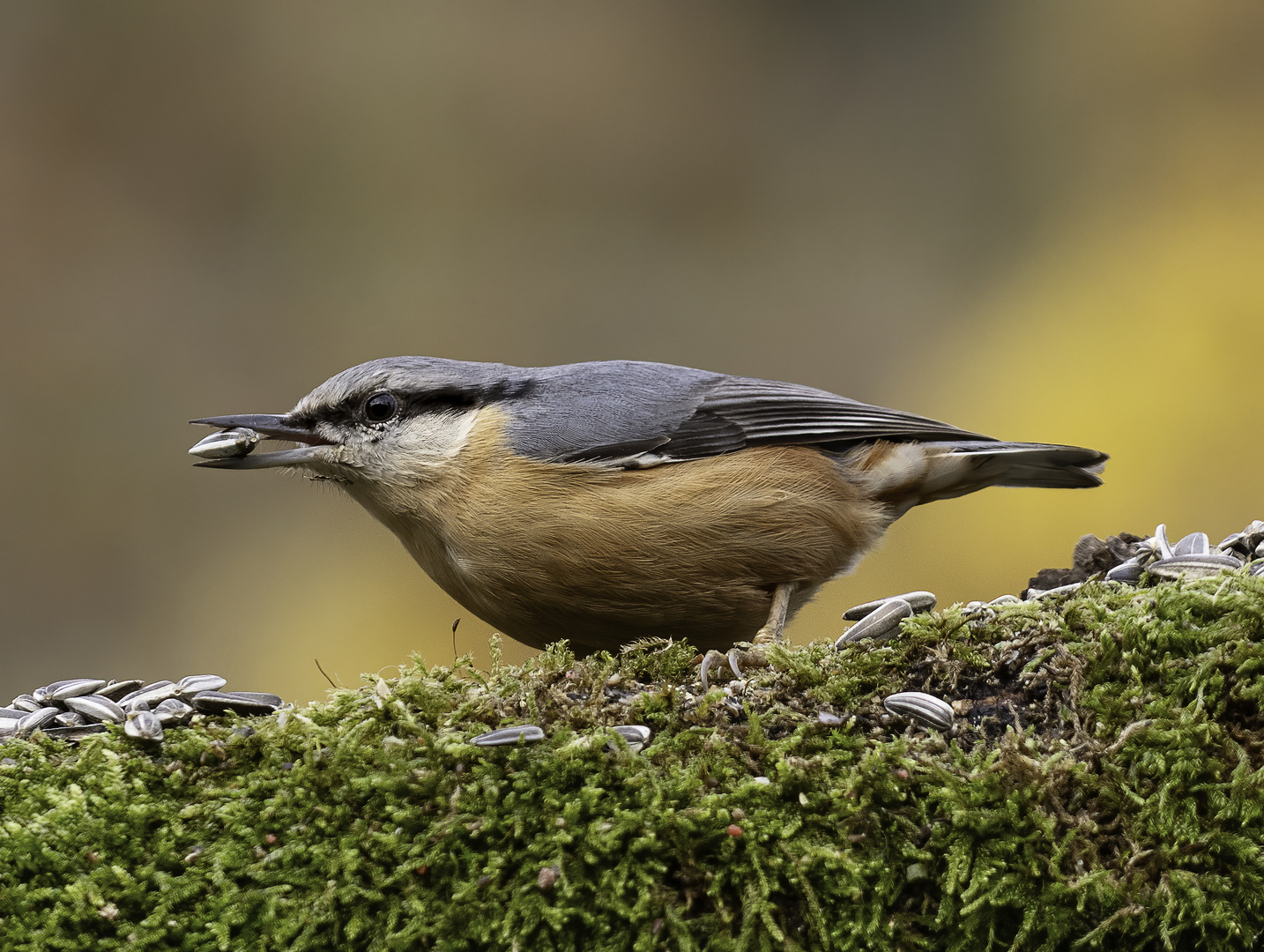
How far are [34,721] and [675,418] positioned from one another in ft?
4.34

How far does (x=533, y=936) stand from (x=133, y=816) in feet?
1.70

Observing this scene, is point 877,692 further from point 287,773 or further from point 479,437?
point 479,437

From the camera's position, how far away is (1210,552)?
187 cm

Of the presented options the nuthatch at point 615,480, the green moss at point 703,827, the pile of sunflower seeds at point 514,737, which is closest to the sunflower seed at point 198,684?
the green moss at point 703,827

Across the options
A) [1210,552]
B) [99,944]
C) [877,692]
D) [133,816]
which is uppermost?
[1210,552]

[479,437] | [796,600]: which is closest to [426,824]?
[479,437]

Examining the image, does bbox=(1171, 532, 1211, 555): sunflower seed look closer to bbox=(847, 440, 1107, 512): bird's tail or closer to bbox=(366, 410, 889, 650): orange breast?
bbox=(847, 440, 1107, 512): bird's tail

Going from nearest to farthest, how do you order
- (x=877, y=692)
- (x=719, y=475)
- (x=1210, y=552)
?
1. (x=877, y=692)
2. (x=1210, y=552)
3. (x=719, y=475)

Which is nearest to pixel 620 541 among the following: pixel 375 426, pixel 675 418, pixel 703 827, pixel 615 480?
pixel 615 480

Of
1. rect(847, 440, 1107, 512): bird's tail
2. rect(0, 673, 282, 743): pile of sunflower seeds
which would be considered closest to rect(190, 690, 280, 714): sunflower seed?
rect(0, 673, 282, 743): pile of sunflower seeds

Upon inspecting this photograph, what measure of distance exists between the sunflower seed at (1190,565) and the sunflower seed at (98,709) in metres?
1.81

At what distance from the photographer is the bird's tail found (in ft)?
7.50

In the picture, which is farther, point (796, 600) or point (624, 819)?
point (796, 600)

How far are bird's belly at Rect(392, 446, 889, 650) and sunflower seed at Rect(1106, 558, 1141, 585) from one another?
1.89 ft
